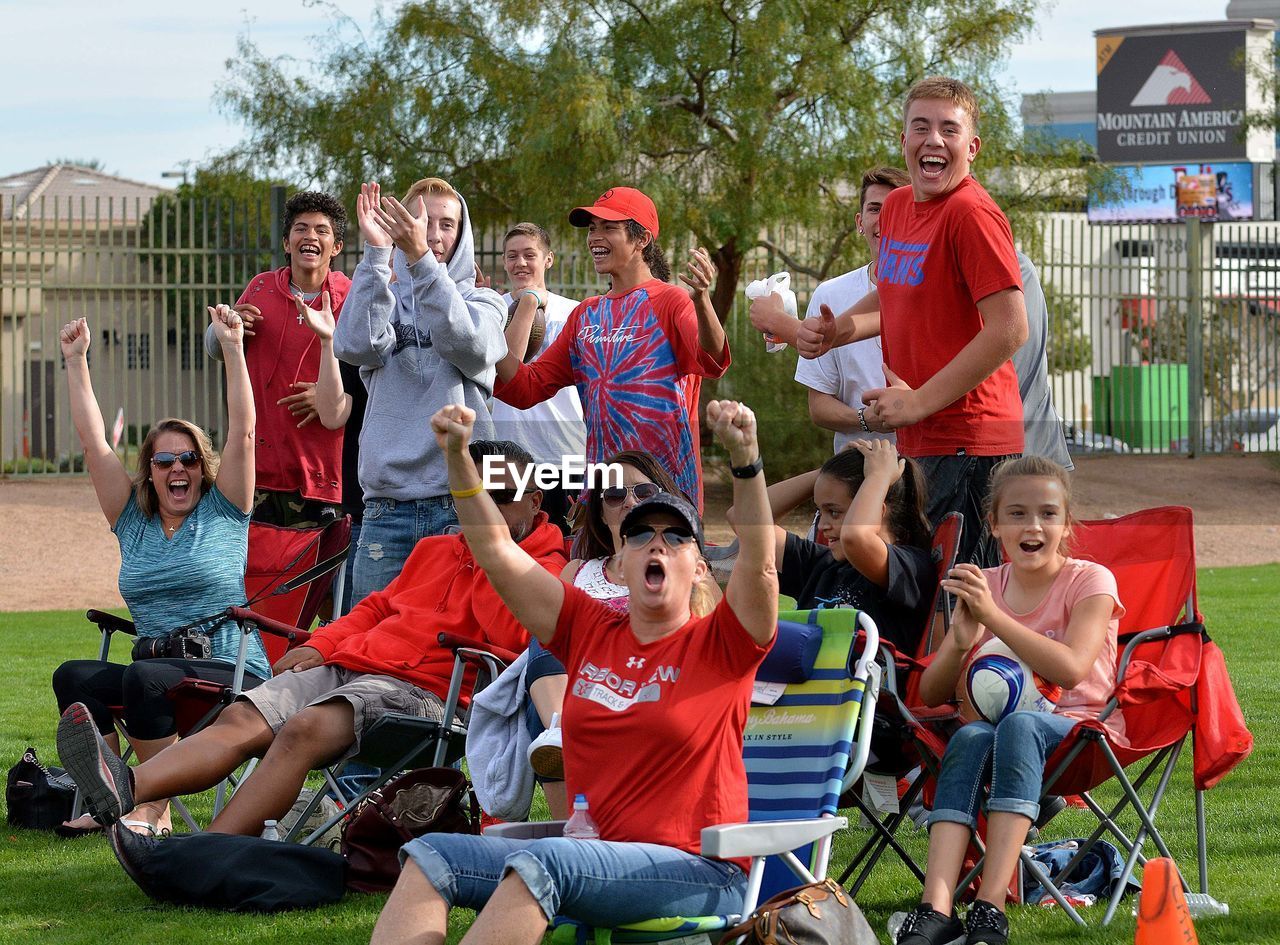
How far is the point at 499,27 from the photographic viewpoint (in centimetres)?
1748

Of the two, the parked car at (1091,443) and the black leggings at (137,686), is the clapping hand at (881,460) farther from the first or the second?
the parked car at (1091,443)

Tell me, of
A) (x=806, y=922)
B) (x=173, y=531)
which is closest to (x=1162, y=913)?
(x=806, y=922)

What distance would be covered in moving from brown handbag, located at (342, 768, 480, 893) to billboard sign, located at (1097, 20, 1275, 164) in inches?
1493

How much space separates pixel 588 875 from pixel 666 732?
34cm

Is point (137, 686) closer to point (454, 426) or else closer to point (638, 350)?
point (638, 350)

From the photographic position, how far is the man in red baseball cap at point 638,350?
15.5ft

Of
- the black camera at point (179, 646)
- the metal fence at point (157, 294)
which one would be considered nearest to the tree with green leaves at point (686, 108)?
the metal fence at point (157, 294)

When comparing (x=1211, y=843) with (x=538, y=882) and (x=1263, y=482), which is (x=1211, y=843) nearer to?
(x=538, y=882)

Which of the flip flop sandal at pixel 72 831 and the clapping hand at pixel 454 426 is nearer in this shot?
the clapping hand at pixel 454 426

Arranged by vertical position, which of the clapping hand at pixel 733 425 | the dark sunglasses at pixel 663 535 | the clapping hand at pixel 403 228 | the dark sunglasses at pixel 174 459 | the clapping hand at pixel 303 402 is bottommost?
the dark sunglasses at pixel 663 535

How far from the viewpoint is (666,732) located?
3.26m

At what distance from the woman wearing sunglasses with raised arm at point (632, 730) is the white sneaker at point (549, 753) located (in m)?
0.49

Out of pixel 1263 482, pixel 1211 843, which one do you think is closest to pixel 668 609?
pixel 1211 843

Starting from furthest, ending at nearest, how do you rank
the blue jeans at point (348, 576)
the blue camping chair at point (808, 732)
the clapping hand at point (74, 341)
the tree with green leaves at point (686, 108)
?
the tree with green leaves at point (686, 108) → the blue jeans at point (348, 576) → the clapping hand at point (74, 341) → the blue camping chair at point (808, 732)
